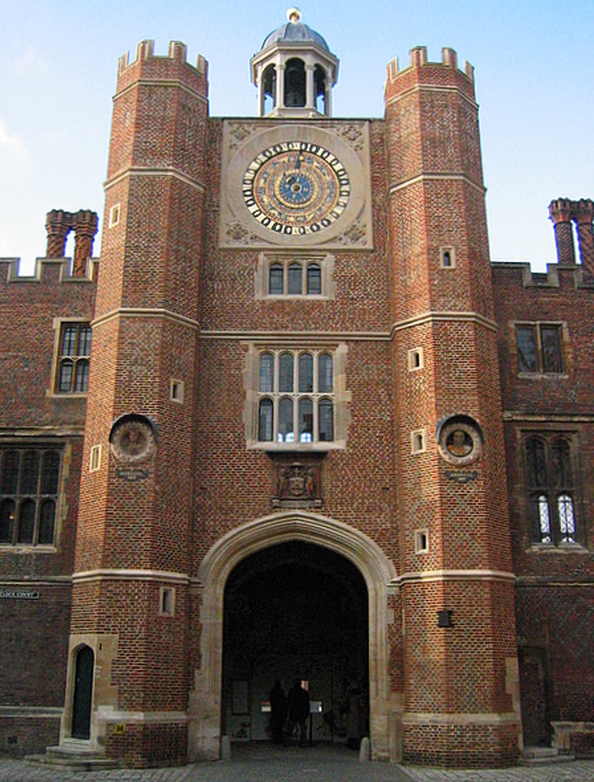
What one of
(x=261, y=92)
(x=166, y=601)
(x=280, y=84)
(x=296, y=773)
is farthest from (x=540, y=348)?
(x=296, y=773)

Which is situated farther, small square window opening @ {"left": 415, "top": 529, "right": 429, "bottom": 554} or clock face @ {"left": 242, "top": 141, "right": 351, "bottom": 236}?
clock face @ {"left": 242, "top": 141, "right": 351, "bottom": 236}

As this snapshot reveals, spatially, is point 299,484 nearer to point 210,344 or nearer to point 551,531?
point 210,344

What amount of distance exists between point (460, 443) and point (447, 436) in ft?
1.07

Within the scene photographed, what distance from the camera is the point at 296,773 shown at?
1786 centimetres

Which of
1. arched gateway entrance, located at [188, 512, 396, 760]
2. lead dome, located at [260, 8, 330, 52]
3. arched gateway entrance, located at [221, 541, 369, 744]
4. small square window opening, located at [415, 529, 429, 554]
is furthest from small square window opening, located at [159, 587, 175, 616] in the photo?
lead dome, located at [260, 8, 330, 52]

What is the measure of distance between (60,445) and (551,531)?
40.2ft

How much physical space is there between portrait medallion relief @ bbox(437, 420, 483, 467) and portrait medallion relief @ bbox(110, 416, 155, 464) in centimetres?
651

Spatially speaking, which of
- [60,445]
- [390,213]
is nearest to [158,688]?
[60,445]

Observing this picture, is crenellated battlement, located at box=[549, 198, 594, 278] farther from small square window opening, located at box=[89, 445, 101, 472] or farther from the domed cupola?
small square window opening, located at box=[89, 445, 101, 472]

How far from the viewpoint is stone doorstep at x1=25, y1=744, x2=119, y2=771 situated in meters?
18.2

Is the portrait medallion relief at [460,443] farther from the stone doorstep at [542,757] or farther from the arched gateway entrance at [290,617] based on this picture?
the stone doorstep at [542,757]

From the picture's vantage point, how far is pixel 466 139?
24.4 meters

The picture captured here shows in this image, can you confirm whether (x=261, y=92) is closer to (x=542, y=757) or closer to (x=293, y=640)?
(x=293, y=640)

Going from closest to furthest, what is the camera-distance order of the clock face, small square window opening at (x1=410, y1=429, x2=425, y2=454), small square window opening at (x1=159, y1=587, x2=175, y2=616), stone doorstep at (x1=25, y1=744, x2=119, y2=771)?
1. stone doorstep at (x1=25, y1=744, x2=119, y2=771)
2. small square window opening at (x1=159, y1=587, x2=175, y2=616)
3. small square window opening at (x1=410, y1=429, x2=425, y2=454)
4. the clock face
